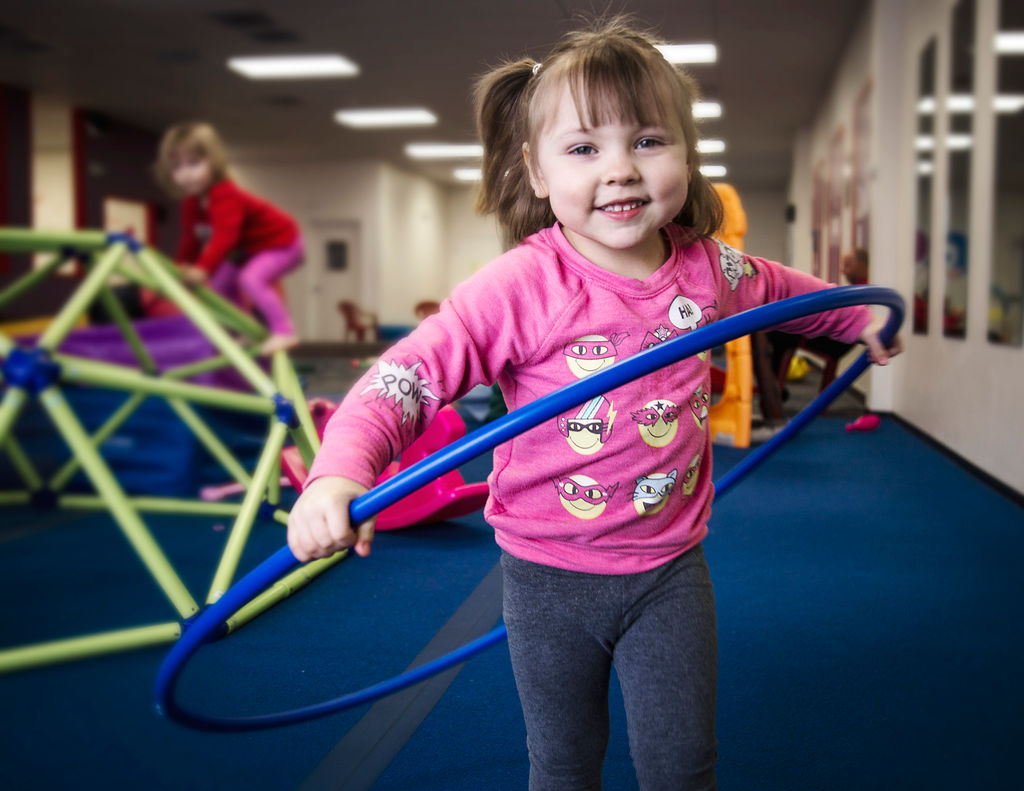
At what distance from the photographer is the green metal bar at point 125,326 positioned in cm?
187

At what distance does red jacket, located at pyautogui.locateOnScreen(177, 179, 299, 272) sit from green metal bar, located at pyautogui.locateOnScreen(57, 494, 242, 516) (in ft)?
2.31

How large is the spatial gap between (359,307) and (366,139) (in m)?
1.98

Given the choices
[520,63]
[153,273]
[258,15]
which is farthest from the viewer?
[258,15]

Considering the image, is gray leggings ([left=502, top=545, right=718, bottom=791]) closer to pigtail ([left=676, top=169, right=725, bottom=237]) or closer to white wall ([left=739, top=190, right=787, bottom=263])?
pigtail ([left=676, top=169, right=725, bottom=237])

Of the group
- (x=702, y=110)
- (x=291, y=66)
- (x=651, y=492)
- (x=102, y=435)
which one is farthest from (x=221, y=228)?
(x=291, y=66)

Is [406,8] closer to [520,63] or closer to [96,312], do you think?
[96,312]

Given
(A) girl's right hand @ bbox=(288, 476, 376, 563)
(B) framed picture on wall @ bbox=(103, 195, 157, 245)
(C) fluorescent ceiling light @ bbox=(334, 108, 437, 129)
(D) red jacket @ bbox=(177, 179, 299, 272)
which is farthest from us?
(C) fluorescent ceiling light @ bbox=(334, 108, 437, 129)

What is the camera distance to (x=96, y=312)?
7.06 feet

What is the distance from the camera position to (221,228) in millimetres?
2404

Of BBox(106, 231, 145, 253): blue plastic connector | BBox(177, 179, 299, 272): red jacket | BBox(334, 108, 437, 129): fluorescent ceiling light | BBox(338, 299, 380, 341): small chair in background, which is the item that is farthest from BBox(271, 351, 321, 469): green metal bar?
BBox(338, 299, 380, 341): small chair in background

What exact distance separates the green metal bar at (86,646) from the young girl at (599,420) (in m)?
0.79

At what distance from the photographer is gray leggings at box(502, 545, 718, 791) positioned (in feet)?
2.10

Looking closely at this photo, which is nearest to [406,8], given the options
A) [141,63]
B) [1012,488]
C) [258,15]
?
[258,15]

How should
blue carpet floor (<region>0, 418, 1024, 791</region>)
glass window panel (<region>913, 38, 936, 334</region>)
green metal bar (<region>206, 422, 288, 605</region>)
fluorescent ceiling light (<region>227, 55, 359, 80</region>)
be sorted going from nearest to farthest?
blue carpet floor (<region>0, 418, 1024, 791</region>), green metal bar (<region>206, 422, 288, 605</region>), glass window panel (<region>913, 38, 936, 334</region>), fluorescent ceiling light (<region>227, 55, 359, 80</region>)
